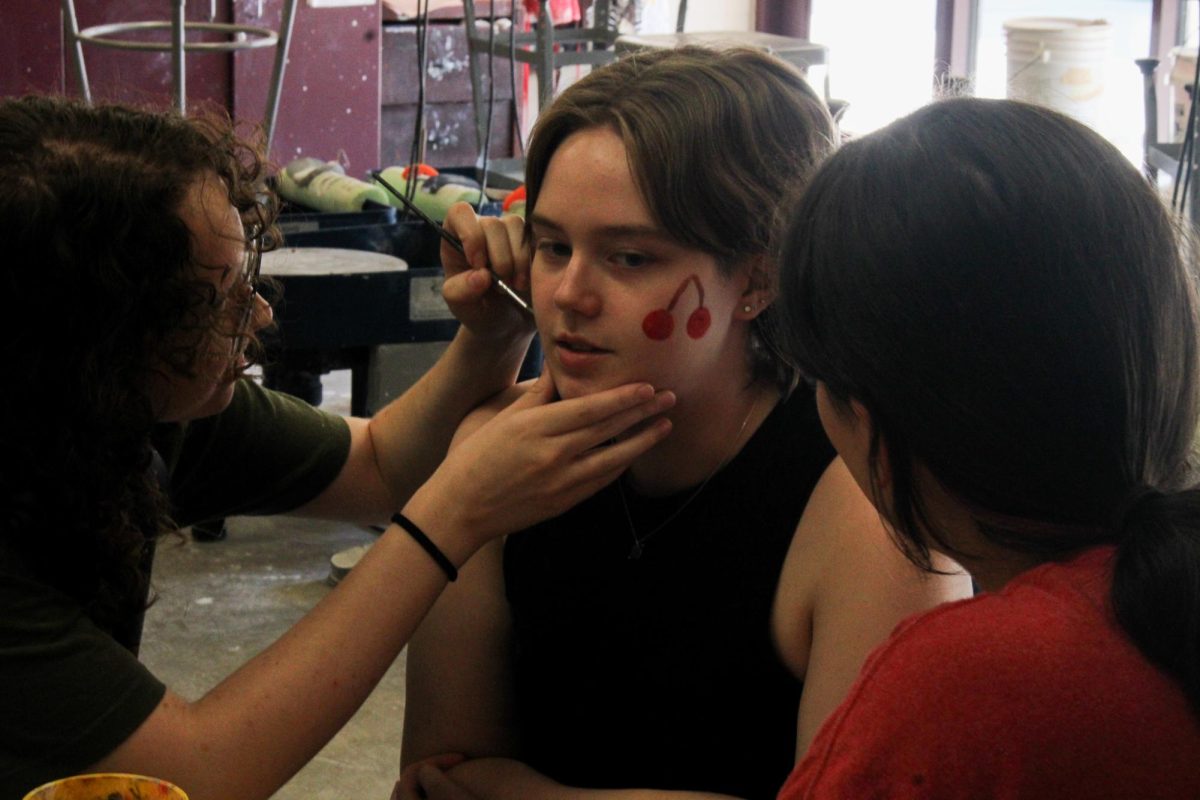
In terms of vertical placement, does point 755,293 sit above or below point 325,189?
above

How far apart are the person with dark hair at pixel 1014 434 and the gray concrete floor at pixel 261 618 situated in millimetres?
1528

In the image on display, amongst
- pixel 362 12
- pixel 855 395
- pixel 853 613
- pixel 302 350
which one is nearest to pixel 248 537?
pixel 302 350

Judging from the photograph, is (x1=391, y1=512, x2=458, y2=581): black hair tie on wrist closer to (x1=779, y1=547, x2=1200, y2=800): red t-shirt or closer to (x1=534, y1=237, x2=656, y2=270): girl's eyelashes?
(x1=534, y1=237, x2=656, y2=270): girl's eyelashes

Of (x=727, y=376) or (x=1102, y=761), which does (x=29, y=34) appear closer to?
(x=727, y=376)

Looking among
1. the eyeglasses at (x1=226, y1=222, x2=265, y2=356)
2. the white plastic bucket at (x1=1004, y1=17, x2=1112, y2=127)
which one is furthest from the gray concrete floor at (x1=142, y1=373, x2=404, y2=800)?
the white plastic bucket at (x1=1004, y1=17, x2=1112, y2=127)

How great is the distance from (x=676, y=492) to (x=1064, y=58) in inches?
155

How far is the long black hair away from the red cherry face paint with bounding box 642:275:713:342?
0.37 meters

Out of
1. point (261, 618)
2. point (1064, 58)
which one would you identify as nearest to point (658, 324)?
point (261, 618)

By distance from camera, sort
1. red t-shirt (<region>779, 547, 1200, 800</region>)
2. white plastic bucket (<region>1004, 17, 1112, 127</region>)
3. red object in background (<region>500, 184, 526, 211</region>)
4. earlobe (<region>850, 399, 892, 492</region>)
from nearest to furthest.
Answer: red t-shirt (<region>779, 547, 1200, 800</region>) < earlobe (<region>850, 399, 892, 492</region>) < red object in background (<region>500, 184, 526, 211</region>) < white plastic bucket (<region>1004, 17, 1112, 127</region>)

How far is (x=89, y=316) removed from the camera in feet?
3.68

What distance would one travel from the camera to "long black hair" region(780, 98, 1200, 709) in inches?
31.4

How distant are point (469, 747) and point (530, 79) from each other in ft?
17.9

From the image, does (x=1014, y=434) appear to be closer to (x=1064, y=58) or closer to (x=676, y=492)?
(x=676, y=492)

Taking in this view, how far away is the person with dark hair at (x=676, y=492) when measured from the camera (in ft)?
3.96
